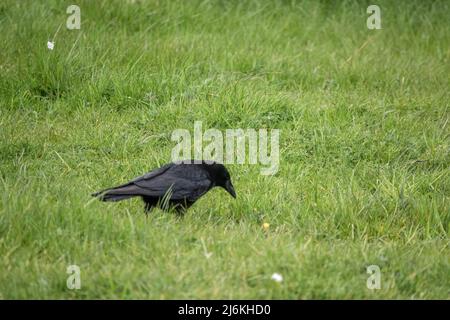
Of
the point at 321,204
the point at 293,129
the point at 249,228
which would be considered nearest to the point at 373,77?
the point at 293,129

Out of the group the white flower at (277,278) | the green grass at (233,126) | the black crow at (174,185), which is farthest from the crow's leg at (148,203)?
the white flower at (277,278)

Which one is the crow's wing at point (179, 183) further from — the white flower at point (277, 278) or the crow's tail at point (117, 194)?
the white flower at point (277, 278)

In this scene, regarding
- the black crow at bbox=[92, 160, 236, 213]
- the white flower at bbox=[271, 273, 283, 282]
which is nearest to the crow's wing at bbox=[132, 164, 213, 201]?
the black crow at bbox=[92, 160, 236, 213]

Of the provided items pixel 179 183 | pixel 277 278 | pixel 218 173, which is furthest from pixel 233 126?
pixel 277 278

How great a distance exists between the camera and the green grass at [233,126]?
388 centimetres

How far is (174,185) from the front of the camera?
463 cm

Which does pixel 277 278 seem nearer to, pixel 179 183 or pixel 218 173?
pixel 179 183

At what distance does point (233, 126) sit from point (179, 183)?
1.58m

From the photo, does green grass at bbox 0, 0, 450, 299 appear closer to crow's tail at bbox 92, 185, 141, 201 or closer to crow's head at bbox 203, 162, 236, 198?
crow's tail at bbox 92, 185, 141, 201

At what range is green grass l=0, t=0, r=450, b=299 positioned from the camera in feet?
12.7

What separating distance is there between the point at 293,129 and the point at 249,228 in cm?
182

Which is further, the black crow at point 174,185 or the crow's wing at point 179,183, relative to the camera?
the crow's wing at point 179,183

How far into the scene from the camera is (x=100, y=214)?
4262 mm
